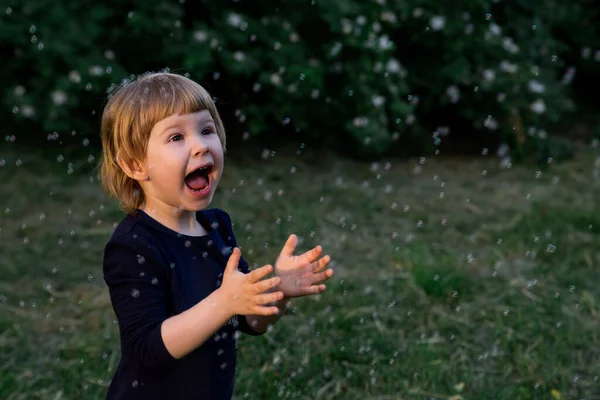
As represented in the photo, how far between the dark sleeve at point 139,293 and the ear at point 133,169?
0.17 meters

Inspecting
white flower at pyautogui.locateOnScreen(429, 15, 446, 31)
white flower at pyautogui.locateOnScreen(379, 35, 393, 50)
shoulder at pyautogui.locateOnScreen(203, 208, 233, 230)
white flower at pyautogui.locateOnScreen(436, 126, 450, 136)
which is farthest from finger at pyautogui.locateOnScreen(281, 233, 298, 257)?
white flower at pyautogui.locateOnScreen(436, 126, 450, 136)

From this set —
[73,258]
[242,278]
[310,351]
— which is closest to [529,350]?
[310,351]

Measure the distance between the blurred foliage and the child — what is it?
2908mm

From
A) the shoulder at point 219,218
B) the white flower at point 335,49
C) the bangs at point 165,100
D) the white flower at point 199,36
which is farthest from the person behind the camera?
the white flower at point 335,49

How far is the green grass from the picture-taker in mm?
2979

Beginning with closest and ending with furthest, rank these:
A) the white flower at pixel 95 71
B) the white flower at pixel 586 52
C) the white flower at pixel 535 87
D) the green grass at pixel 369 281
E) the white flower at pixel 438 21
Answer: the green grass at pixel 369 281 < the white flower at pixel 95 71 < the white flower at pixel 438 21 < the white flower at pixel 535 87 < the white flower at pixel 586 52

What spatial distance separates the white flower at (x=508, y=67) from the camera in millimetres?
5648

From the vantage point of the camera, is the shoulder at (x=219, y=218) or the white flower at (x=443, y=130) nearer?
the shoulder at (x=219, y=218)

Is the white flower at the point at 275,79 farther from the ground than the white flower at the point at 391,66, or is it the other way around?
the white flower at the point at 275,79

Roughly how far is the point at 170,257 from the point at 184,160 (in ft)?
0.79

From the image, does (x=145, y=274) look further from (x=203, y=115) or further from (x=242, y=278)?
(x=203, y=115)

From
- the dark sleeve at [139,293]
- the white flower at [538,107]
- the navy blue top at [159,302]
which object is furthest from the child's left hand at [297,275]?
the white flower at [538,107]

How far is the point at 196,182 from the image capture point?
6.22ft

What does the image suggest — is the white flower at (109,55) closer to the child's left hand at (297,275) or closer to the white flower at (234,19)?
the white flower at (234,19)
